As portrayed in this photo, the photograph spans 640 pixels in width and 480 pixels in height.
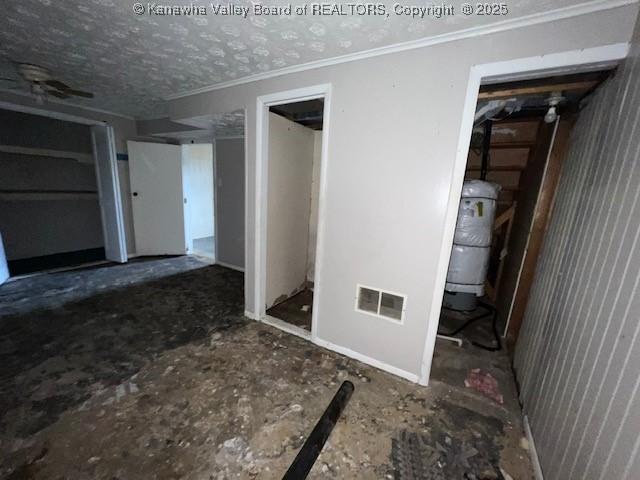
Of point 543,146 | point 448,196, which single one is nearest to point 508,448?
point 448,196

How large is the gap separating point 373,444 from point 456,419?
0.56 meters

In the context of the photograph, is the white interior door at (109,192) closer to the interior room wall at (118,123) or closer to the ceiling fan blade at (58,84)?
the interior room wall at (118,123)

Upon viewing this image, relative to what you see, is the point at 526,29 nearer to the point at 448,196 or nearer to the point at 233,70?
the point at 448,196

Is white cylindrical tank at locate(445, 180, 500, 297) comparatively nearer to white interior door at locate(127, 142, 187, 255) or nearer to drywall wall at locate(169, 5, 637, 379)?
drywall wall at locate(169, 5, 637, 379)

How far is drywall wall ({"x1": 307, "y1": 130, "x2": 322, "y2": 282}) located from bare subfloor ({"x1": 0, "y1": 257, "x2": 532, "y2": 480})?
120 cm

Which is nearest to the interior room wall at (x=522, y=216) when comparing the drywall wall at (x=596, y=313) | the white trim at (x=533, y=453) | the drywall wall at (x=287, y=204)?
the drywall wall at (x=596, y=313)

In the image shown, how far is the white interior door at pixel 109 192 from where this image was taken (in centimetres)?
347

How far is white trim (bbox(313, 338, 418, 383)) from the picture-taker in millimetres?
1743

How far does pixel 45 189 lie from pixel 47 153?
1.57ft

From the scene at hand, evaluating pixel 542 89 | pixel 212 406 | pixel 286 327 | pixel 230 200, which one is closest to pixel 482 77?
pixel 542 89

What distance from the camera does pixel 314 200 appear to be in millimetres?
3145

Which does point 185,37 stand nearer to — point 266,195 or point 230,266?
point 266,195

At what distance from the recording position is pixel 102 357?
5.97 ft

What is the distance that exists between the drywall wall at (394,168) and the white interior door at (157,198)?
2.69 m
